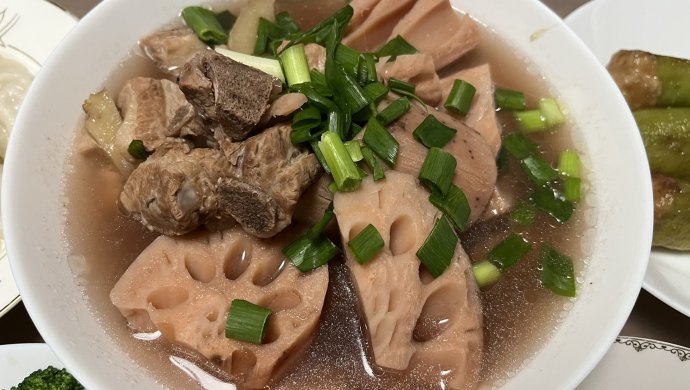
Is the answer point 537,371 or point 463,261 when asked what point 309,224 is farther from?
point 537,371

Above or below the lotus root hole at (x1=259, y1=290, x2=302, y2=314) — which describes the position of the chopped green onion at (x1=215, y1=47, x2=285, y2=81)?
above

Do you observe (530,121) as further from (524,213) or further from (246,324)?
(246,324)

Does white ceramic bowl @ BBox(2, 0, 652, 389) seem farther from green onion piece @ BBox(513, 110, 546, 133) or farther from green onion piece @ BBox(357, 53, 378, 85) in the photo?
green onion piece @ BBox(357, 53, 378, 85)

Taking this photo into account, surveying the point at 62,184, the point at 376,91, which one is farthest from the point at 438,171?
the point at 62,184

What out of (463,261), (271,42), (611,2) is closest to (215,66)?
(271,42)

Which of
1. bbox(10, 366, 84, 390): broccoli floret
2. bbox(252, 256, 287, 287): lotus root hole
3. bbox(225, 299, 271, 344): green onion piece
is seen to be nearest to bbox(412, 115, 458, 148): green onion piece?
bbox(252, 256, 287, 287): lotus root hole
